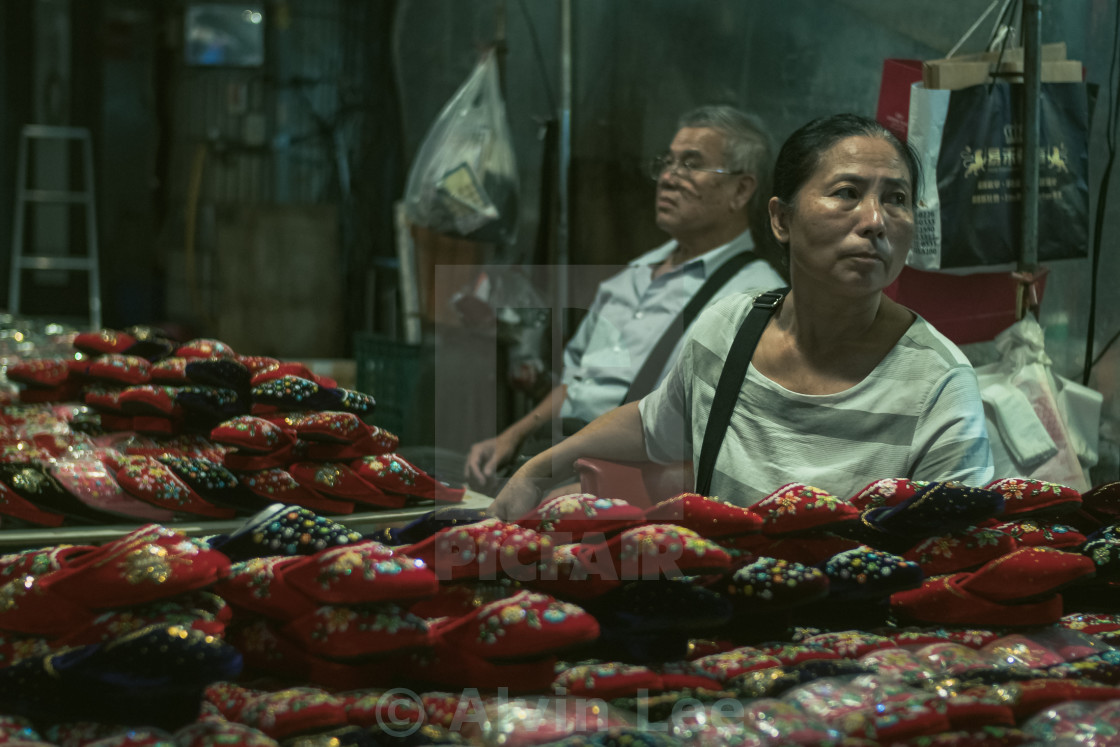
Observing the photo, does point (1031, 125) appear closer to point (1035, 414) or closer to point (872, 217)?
point (1035, 414)

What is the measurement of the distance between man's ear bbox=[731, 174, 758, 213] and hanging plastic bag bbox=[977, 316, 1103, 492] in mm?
691

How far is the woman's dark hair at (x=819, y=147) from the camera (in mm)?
1435

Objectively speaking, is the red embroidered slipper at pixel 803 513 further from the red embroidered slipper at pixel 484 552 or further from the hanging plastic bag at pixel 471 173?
the hanging plastic bag at pixel 471 173

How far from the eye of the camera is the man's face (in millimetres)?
2508

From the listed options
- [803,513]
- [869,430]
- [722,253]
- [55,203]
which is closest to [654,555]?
[803,513]

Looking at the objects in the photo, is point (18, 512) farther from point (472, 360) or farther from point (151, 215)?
point (151, 215)

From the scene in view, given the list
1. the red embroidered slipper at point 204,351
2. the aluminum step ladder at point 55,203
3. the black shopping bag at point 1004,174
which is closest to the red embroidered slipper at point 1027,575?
the black shopping bag at point 1004,174

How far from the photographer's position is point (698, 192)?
8.25 feet

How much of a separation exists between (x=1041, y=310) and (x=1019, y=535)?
58.7 inches

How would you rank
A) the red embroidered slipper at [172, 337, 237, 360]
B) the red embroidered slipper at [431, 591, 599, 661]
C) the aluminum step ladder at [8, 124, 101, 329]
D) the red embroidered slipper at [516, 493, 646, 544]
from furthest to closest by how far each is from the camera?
1. the aluminum step ladder at [8, 124, 101, 329]
2. the red embroidered slipper at [172, 337, 237, 360]
3. the red embroidered slipper at [516, 493, 646, 544]
4. the red embroidered slipper at [431, 591, 599, 661]

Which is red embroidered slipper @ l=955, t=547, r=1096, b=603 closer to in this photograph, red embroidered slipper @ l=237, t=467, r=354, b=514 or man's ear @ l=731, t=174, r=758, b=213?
red embroidered slipper @ l=237, t=467, r=354, b=514

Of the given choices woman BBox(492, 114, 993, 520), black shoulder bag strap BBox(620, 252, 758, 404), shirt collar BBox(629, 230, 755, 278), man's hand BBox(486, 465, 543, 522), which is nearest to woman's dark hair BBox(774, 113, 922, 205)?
woman BBox(492, 114, 993, 520)

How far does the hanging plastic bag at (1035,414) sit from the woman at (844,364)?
0.56 metres

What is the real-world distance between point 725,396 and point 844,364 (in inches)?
7.1
